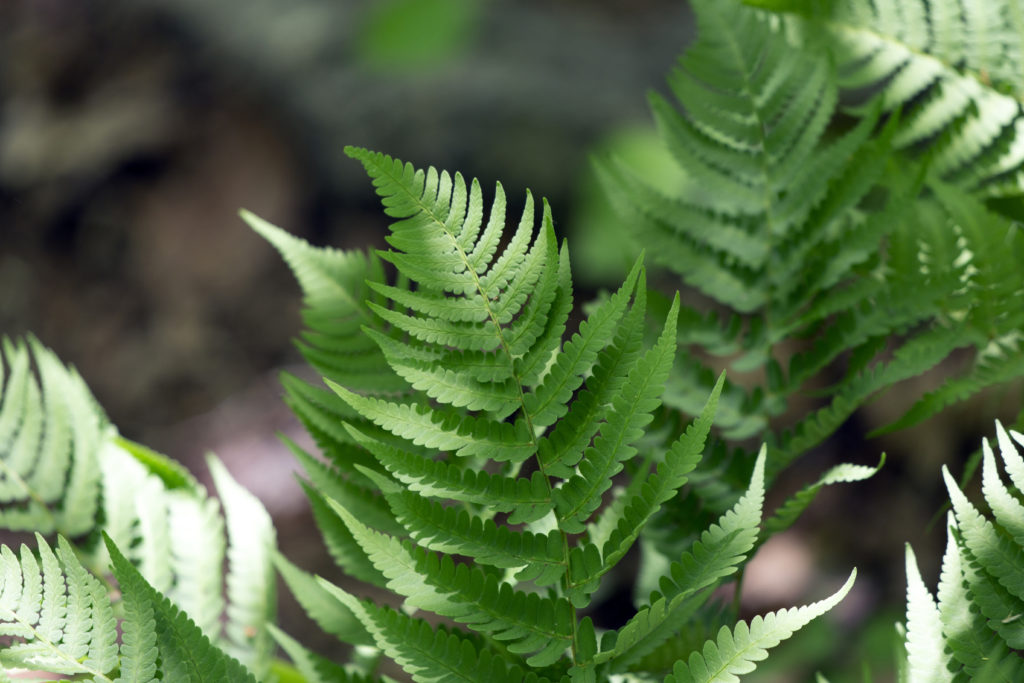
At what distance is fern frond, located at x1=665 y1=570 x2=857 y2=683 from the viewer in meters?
0.50

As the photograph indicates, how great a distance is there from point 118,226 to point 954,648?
14.7 ft

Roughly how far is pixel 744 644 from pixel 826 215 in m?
0.41

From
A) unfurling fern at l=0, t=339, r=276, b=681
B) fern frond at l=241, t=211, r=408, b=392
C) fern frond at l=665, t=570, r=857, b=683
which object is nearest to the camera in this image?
fern frond at l=665, t=570, r=857, b=683

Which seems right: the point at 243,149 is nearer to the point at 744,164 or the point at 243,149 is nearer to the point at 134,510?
the point at 134,510

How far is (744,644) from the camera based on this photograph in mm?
516

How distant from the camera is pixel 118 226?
439 centimetres

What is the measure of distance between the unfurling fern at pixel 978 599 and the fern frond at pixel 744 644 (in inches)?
3.1

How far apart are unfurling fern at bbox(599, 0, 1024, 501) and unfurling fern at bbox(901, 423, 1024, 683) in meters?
0.18

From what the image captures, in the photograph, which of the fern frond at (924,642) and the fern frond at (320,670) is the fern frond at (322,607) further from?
the fern frond at (924,642)

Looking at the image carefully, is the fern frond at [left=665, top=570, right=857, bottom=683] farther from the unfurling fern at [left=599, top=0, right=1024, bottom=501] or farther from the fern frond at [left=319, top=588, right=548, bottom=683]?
the unfurling fern at [left=599, top=0, right=1024, bottom=501]

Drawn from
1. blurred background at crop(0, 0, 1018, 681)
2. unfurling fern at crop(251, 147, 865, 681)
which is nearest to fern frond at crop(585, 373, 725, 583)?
unfurling fern at crop(251, 147, 865, 681)

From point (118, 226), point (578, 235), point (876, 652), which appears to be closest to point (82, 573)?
point (876, 652)

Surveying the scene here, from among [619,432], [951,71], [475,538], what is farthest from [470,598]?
[951,71]

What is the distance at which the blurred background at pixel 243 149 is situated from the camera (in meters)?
3.81
